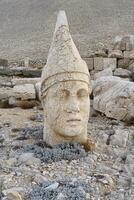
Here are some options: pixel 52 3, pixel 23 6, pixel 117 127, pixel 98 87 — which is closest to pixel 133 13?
pixel 52 3

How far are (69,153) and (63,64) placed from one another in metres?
1.58

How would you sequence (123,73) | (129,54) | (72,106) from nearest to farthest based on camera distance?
(72,106) → (123,73) → (129,54)

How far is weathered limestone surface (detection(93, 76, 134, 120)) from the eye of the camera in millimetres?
11055

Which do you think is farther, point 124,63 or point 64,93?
point 124,63

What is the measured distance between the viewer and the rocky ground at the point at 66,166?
6.85 metres

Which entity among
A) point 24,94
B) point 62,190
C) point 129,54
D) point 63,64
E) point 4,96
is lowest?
point 62,190

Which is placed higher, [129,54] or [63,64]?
[63,64]

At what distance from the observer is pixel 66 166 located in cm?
782

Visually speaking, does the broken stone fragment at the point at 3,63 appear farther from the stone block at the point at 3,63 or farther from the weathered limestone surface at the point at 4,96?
the weathered limestone surface at the point at 4,96

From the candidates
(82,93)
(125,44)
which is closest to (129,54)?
(125,44)

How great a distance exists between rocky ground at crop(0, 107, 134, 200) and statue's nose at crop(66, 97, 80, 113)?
632mm

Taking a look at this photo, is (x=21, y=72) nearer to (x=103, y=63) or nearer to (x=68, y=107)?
(x=103, y=63)

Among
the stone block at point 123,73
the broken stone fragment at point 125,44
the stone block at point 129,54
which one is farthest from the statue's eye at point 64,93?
the broken stone fragment at point 125,44

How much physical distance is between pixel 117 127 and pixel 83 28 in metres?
16.6
